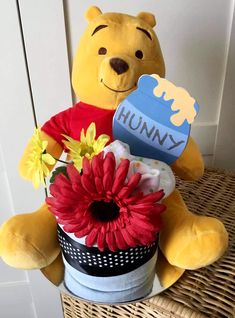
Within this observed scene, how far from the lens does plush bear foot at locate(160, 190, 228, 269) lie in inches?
19.3

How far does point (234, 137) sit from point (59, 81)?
0.42 m

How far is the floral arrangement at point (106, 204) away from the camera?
16.8 inches

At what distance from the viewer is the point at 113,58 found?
1.71 feet

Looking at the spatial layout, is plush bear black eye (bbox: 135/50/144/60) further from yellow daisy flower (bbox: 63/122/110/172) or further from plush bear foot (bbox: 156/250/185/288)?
plush bear foot (bbox: 156/250/185/288)

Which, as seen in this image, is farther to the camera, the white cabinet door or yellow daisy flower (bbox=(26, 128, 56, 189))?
the white cabinet door

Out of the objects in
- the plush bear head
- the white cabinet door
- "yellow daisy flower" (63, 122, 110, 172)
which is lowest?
the white cabinet door

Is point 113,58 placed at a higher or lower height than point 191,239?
higher

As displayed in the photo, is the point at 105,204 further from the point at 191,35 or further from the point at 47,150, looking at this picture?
the point at 191,35

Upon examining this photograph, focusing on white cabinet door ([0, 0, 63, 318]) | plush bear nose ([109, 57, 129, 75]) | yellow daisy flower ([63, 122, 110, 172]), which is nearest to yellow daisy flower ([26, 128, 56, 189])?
yellow daisy flower ([63, 122, 110, 172])

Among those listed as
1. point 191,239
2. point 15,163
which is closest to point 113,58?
point 191,239

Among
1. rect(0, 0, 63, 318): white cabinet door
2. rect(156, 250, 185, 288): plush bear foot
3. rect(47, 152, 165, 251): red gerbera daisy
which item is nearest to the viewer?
rect(47, 152, 165, 251): red gerbera daisy

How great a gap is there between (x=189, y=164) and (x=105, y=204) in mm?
199

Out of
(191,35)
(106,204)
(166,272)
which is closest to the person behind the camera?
(106,204)

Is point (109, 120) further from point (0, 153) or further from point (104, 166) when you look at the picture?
point (0, 153)
